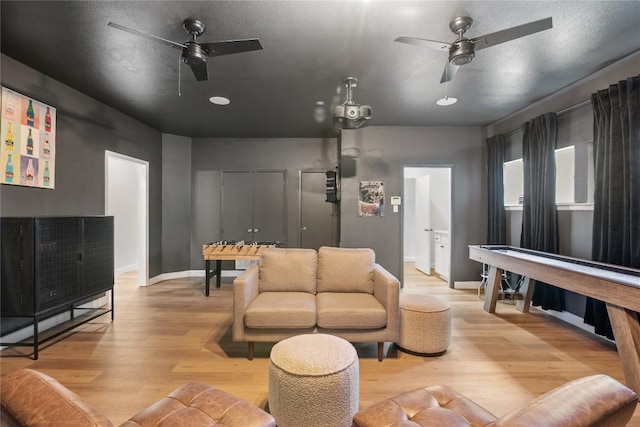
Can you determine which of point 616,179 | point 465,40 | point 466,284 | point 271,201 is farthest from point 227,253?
point 616,179

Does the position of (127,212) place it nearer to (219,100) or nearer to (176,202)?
(176,202)

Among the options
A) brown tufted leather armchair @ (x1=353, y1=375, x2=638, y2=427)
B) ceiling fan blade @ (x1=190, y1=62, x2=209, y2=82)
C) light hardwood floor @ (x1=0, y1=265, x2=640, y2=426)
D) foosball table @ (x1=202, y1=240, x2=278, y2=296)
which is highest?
ceiling fan blade @ (x1=190, y1=62, x2=209, y2=82)

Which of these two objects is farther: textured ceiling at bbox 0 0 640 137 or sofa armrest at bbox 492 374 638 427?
textured ceiling at bbox 0 0 640 137

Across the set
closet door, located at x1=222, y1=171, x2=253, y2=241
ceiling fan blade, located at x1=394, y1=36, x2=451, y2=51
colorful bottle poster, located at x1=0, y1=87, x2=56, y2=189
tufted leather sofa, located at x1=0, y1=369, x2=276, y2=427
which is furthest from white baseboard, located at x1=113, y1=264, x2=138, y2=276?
ceiling fan blade, located at x1=394, y1=36, x2=451, y2=51

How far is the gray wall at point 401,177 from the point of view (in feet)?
16.0

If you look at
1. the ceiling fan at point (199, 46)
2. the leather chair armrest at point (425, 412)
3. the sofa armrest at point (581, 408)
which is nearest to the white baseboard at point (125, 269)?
the ceiling fan at point (199, 46)

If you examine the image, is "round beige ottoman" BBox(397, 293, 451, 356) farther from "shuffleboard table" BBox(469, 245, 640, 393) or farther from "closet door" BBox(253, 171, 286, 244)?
"closet door" BBox(253, 171, 286, 244)

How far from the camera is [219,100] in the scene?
3.76 m

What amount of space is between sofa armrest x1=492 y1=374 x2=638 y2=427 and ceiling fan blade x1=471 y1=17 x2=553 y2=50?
2083 millimetres

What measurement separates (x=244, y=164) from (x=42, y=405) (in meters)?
5.18

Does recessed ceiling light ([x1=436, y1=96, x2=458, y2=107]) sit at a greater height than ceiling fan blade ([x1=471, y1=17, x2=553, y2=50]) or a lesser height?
greater

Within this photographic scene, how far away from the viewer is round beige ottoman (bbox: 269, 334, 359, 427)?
5.25 feet

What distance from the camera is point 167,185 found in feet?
17.8

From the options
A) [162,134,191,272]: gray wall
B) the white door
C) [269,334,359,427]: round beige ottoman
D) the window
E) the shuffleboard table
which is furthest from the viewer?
the white door
